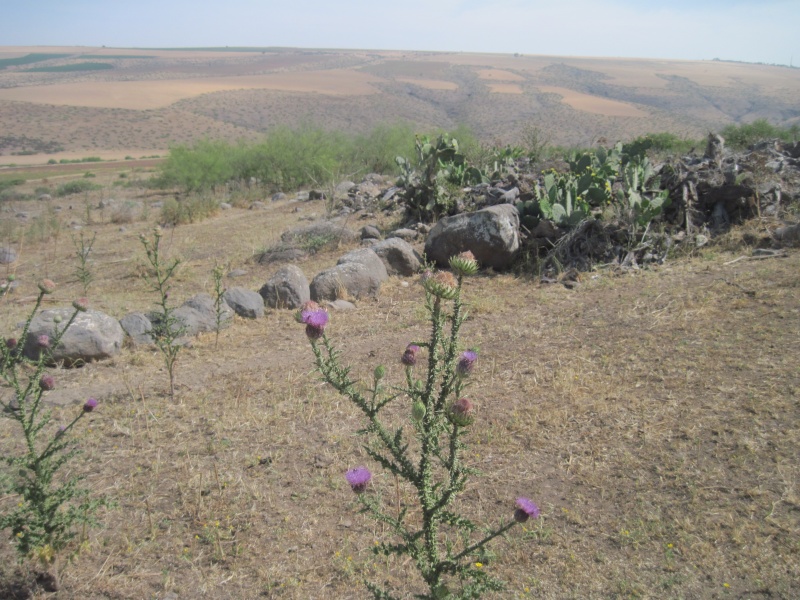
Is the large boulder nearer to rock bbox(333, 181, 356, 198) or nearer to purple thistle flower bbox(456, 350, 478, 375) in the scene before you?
purple thistle flower bbox(456, 350, 478, 375)

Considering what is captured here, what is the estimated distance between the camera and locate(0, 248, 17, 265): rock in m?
9.98

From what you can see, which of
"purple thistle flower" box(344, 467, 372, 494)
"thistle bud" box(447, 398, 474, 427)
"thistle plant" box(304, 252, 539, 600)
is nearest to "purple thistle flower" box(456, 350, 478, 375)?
"thistle plant" box(304, 252, 539, 600)

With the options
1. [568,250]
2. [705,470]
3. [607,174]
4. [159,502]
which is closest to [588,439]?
[705,470]

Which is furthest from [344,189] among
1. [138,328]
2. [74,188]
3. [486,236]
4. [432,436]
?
[432,436]

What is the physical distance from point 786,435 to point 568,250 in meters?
4.01

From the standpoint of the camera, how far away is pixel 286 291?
21.9 feet

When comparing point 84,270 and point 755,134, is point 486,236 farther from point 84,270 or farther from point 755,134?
point 755,134

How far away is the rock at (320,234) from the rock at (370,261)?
215 centimetres

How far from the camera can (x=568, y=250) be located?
23.8 feet

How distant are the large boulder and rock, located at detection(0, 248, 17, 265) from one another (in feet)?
24.6

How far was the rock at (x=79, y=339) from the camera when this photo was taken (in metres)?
5.12

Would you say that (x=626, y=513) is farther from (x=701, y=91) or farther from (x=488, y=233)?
(x=701, y=91)

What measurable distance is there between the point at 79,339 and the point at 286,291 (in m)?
2.18

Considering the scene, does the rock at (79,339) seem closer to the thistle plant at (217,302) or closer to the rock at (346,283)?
the thistle plant at (217,302)
